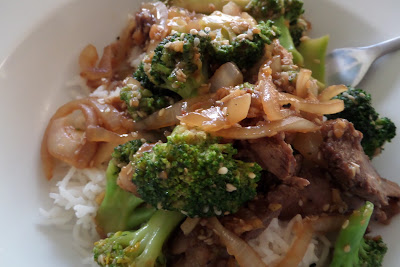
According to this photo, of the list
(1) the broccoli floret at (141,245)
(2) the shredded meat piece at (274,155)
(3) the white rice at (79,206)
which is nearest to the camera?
(2) the shredded meat piece at (274,155)

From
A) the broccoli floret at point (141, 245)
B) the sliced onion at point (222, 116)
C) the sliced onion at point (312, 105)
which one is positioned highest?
the sliced onion at point (222, 116)

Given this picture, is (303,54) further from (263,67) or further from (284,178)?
(284,178)

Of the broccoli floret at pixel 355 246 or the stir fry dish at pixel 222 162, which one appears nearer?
the stir fry dish at pixel 222 162

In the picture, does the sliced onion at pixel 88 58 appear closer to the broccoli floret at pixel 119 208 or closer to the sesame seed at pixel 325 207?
the broccoli floret at pixel 119 208

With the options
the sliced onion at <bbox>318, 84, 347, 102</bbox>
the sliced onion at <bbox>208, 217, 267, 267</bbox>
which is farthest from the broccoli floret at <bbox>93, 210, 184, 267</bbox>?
the sliced onion at <bbox>318, 84, 347, 102</bbox>

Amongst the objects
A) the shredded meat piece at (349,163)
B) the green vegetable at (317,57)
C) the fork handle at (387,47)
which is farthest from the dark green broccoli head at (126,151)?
the fork handle at (387,47)

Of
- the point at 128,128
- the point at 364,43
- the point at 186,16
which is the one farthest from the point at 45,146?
the point at 364,43

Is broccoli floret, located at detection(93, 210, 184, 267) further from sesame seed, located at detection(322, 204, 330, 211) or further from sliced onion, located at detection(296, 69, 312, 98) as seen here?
sliced onion, located at detection(296, 69, 312, 98)
